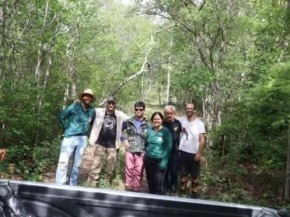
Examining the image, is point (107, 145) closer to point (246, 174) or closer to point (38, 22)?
point (246, 174)

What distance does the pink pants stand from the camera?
6.43 metres

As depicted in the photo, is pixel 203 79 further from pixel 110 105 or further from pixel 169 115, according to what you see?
pixel 110 105

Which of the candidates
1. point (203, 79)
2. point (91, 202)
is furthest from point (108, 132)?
point (203, 79)

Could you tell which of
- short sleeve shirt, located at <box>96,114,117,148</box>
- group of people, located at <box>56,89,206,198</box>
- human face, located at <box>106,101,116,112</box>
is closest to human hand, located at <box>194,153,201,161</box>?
group of people, located at <box>56,89,206,198</box>

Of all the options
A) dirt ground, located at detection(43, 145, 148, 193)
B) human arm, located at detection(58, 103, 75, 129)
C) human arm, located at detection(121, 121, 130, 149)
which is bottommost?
dirt ground, located at detection(43, 145, 148, 193)

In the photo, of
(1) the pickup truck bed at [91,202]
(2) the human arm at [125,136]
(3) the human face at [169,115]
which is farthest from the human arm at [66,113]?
(1) the pickup truck bed at [91,202]

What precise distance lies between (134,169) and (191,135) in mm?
1101

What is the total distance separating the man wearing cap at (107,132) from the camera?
265 inches

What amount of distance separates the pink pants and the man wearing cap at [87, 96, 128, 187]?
53cm

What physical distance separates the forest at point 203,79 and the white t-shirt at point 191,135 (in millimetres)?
1664

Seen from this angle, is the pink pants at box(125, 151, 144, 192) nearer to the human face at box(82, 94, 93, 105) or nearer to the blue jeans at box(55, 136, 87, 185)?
the blue jeans at box(55, 136, 87, 185)

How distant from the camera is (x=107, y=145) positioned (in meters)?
6.94

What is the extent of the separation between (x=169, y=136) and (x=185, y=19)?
12.1 meters

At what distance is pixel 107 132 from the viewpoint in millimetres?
6832
